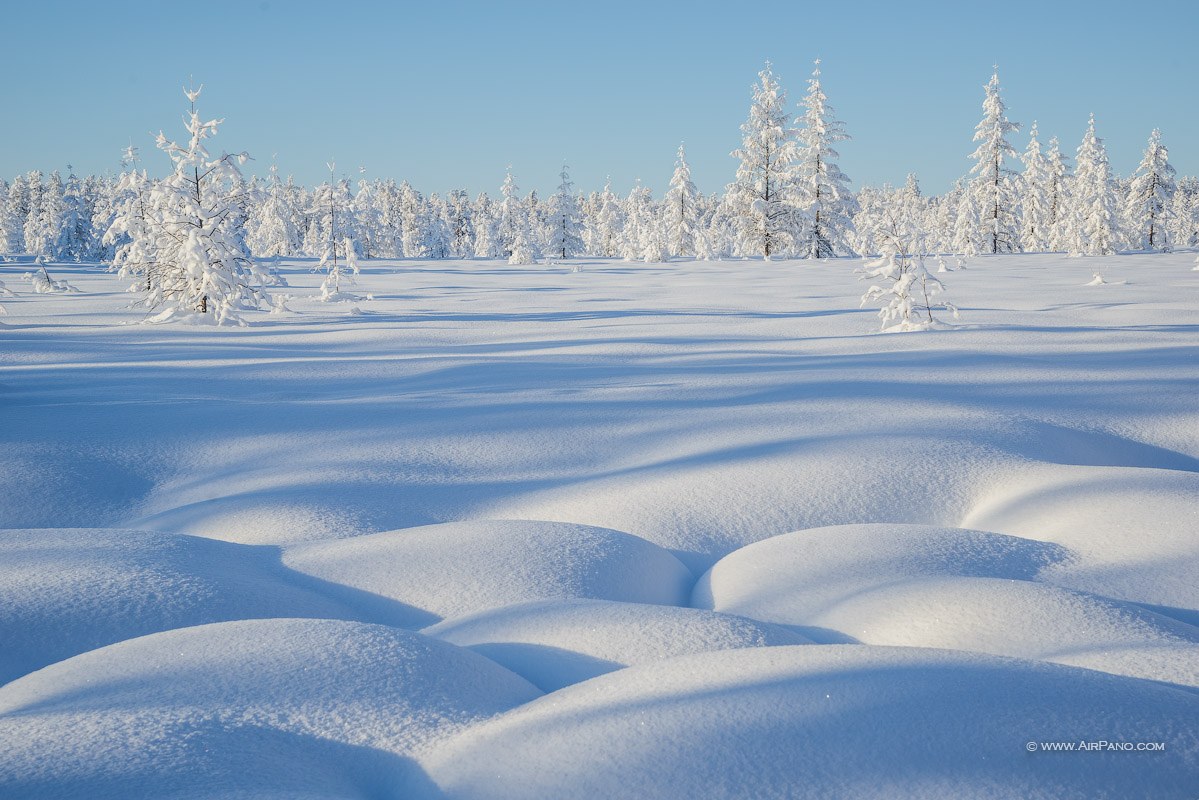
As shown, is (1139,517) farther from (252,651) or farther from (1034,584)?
(252,651)

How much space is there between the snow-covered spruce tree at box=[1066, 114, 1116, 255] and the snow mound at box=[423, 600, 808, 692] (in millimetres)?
43843

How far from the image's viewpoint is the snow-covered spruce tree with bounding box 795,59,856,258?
32.9 metres

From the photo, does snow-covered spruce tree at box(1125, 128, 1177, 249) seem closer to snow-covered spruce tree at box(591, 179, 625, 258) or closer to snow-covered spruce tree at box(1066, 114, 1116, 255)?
snow-covered spruce tree at box(1066, 114, 1116, 255)

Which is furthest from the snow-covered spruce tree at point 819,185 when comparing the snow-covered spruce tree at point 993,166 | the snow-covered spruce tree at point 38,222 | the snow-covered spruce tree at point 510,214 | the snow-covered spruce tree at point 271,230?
the snow-covered spruce tree at point 38,222

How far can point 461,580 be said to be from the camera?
292 centimetres

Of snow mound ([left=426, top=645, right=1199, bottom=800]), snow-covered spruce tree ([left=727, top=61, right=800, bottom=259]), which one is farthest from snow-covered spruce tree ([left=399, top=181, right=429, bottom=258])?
snow mound ([left=426, top=645, right=1199, bottom=800])

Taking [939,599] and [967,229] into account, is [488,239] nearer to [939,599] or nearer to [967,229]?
[967,229]

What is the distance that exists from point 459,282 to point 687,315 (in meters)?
12.5

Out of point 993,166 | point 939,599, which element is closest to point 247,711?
point 939,599

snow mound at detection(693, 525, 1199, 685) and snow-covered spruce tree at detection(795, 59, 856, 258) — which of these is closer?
snow mound at detection(693, 525, 1199, 685)

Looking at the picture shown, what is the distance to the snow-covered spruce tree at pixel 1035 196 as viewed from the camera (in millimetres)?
47562

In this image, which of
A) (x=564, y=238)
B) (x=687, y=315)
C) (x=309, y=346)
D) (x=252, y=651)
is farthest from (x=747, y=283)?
(x=564, y=238)

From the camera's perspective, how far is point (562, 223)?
57125mm

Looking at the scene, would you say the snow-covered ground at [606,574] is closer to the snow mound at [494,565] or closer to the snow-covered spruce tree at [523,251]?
the snow mound at [494,565]
